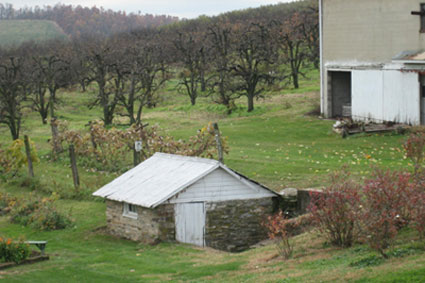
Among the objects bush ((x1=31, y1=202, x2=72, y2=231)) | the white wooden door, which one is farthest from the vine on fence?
the white wooden door

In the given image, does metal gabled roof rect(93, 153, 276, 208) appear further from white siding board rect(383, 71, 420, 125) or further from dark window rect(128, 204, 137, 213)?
white siding board rect(383, 71, 420, 125)

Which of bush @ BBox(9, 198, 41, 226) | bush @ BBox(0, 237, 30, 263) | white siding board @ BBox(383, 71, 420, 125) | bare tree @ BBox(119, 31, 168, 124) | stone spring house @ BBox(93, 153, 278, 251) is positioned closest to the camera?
bush @ BBox(0, 237, 30, 263)

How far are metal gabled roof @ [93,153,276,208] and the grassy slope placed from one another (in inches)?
54.1

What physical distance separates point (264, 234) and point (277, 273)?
6915mm

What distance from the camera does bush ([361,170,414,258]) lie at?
41.4 ft

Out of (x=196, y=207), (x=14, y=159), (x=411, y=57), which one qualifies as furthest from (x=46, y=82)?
(x=196, y=207)

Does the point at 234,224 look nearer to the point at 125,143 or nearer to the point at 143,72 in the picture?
the point at 125,143

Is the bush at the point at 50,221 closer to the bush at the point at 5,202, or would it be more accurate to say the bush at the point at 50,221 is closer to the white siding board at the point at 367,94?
the bush at the point at 5,202

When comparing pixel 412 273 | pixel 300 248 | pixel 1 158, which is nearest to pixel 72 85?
pixel 1 158

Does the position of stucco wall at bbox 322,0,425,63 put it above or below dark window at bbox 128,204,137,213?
above

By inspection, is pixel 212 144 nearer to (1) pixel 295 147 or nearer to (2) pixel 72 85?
(1) pixel 295 147

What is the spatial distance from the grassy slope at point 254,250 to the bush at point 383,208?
0.39 m

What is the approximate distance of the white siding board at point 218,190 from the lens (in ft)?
64.2

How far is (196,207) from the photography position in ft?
64.2
